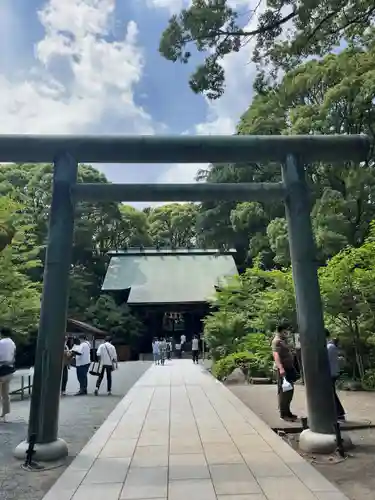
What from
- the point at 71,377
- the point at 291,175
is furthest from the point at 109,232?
the point at 291,175

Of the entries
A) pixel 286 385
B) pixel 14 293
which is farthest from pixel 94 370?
pixel 286 385

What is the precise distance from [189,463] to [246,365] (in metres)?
10.6

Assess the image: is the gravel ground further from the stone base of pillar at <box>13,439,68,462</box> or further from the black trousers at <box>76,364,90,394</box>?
the black trousers at <box>76,364,90,394</box>

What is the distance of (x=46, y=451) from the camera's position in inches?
228

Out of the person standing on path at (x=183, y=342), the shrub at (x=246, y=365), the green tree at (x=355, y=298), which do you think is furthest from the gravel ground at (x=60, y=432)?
the person standing on path at (x=183, y=342)

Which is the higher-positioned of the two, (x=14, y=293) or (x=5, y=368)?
(x=14, y=293)

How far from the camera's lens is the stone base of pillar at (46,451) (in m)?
5.76

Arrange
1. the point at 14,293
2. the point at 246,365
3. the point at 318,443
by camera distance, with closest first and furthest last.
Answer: the point at 318,443 < the point at 14,293 < the point at 246,365

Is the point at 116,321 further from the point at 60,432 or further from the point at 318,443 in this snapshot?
the point at 318,443

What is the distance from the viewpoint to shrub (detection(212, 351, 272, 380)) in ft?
50.3

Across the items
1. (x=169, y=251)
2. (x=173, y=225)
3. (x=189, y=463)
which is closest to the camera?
(x=189, y=463)

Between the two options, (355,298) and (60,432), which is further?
(355,298)

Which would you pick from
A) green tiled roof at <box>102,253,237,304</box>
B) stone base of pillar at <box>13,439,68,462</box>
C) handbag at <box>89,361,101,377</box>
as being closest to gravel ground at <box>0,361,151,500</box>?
stone base of pillar at <box>13,439,68,462</box>

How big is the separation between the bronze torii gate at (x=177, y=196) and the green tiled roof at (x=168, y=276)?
78.8 feet
